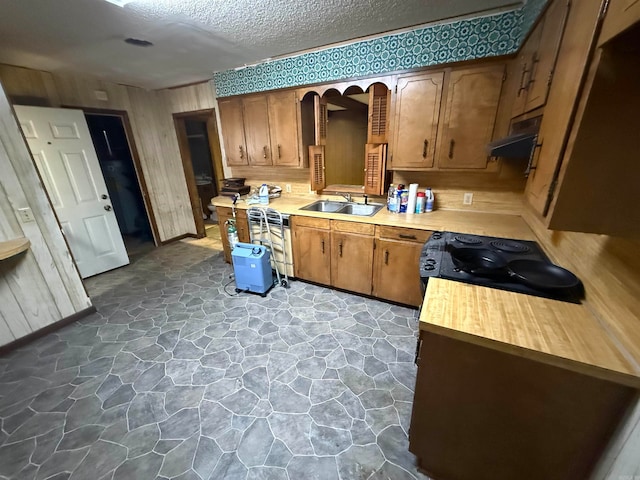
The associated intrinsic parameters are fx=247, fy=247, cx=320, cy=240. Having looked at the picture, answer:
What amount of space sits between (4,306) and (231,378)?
6.88 ft

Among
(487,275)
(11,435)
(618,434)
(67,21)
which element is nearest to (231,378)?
(11,435)

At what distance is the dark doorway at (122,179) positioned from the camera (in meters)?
4.22

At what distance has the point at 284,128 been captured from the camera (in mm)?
2951

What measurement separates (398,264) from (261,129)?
233 cm

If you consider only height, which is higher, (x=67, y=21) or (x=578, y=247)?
(x=67, y=21)

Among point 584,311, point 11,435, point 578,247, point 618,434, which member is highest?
point 578,247

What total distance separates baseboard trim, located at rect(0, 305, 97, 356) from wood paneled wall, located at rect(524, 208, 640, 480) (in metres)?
3.84

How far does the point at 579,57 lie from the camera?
0.91 meters

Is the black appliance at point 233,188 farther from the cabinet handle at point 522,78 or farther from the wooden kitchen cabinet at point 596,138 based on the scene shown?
the wooden kitchen cabinet at point 596,138

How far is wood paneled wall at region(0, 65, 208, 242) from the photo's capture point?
290cm

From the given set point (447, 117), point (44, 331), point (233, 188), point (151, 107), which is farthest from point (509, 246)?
point (151, 107)

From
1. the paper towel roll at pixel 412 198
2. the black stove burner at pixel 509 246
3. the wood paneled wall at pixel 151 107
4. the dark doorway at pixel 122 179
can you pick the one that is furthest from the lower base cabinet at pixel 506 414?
the dark doorway at pixel 122 179

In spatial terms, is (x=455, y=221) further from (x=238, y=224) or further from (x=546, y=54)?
(x=238, y=224)

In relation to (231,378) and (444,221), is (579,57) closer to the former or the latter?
(444,221)
